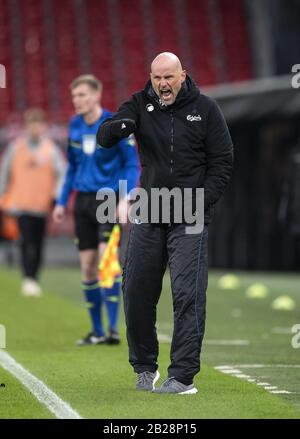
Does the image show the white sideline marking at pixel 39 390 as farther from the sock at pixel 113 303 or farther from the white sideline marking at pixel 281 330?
the white sideline marking at pixel 281 330

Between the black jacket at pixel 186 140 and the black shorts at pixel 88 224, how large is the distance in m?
2.83

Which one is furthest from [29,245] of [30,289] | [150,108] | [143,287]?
[150,108]

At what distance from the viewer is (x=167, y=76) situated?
6840mm

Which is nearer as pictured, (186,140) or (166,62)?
(166,62)

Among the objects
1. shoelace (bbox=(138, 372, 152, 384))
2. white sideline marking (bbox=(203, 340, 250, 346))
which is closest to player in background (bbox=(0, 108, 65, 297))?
white sideline marking (bbox=(203, 340, 250, 346))

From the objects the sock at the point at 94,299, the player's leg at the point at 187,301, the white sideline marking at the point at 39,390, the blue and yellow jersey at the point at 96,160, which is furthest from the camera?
the sock at the point at 94,299

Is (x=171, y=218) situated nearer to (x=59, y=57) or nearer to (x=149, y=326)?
(x=149, y=326)

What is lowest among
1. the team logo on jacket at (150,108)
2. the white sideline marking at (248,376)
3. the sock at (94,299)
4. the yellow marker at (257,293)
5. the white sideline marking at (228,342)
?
the yellow marker at (257,293)

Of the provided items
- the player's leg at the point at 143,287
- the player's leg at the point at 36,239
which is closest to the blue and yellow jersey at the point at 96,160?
the player's leg at the point at 143,287

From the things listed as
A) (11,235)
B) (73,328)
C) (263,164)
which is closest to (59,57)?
(11,235)

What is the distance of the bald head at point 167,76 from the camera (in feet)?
22.3

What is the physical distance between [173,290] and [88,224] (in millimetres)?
3046

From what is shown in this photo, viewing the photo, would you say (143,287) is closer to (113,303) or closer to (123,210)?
→ (123,210)

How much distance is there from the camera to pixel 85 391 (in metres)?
7.16
